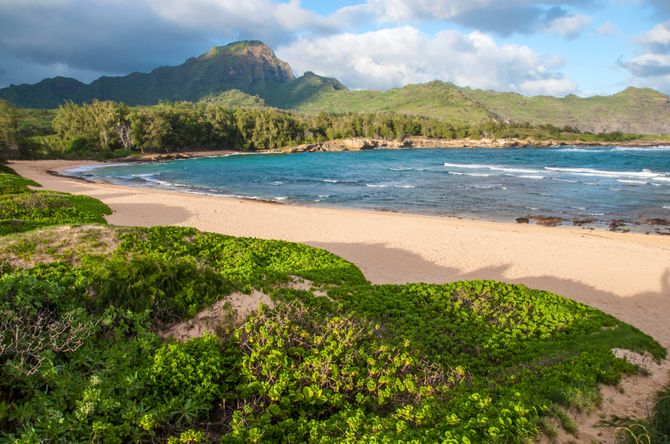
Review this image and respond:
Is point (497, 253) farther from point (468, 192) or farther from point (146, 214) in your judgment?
point (468, 192)

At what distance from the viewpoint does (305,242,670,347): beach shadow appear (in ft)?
24.3

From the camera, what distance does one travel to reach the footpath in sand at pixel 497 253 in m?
7.69

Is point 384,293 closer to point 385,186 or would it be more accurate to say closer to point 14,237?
point 14,237

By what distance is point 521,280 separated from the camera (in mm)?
9500

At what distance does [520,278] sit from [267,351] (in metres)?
8.67

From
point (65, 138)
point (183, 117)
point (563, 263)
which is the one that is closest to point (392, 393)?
point (563, 263)

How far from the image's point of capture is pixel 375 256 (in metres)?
11.2

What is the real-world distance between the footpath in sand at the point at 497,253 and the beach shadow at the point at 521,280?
0.09 ft

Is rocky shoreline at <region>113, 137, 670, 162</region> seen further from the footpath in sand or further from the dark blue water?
the footpath in sand

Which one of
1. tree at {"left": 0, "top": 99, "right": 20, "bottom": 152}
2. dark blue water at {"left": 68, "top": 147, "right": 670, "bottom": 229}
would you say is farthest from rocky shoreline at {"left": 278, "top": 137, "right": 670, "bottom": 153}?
dark blue water at {"left": 68, "top": 147, "right": 670, "bottom": 229}

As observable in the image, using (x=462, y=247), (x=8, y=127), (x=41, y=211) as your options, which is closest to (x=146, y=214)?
(x=41, y=211)

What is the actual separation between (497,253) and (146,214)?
16.0 meters

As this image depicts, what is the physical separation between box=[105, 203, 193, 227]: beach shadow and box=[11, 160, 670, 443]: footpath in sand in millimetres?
45

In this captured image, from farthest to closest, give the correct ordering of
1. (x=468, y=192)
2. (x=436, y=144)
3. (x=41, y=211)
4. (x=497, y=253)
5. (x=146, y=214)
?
(x=436, y=144) < (x=468, y=192) < (x=146, y=214) < (x=497, y=253) < (x=41, y=211)
